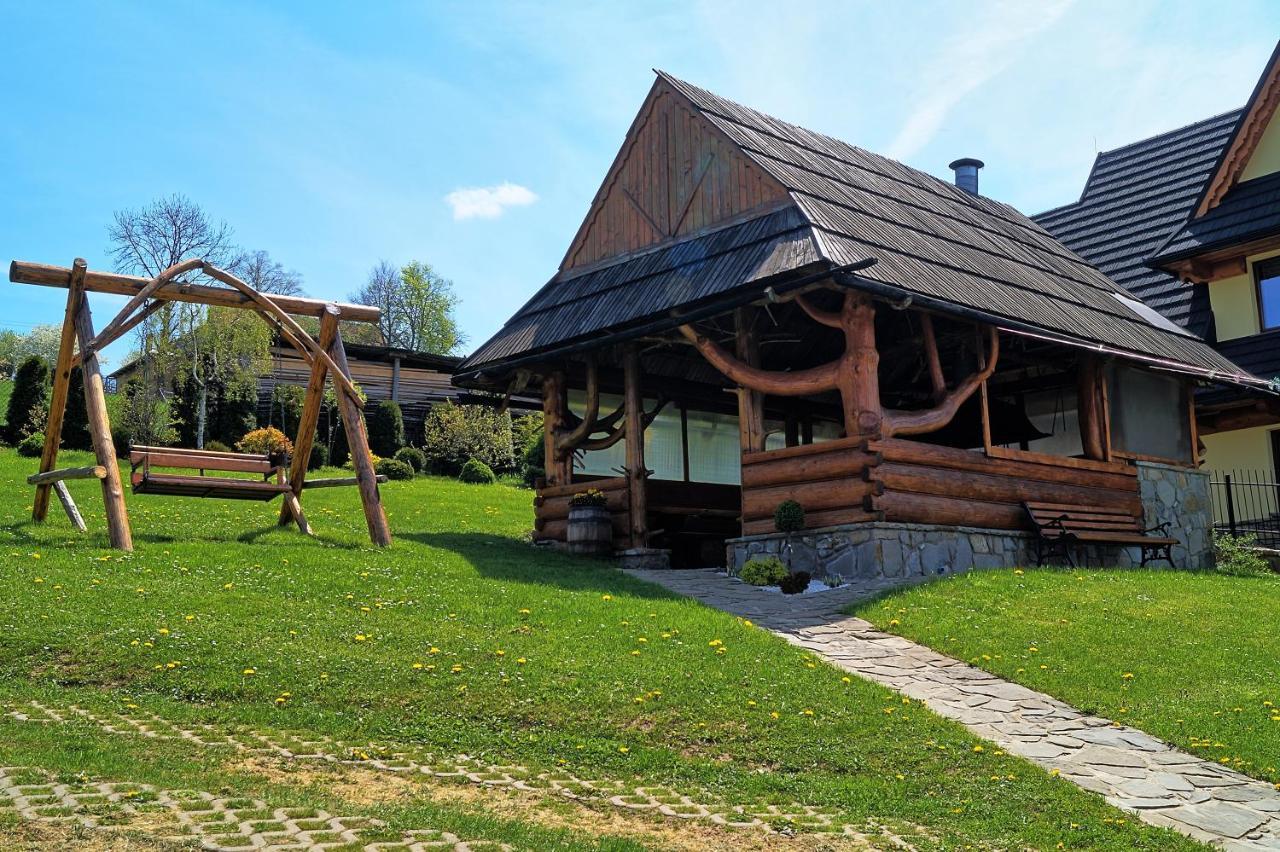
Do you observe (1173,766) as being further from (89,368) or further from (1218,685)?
(89,368)

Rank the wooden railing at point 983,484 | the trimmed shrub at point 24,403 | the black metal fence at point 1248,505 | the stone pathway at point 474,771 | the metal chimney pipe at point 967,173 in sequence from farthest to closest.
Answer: the trimmed shrub at point 24,403 → the metal chimney pipe at point 967,173 → the black metal fence at point 1248,505 → the wooden railing at point 983,484 → the stone pathway at point 474,771

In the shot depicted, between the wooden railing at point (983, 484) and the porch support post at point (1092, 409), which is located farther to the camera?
the porch support post at point (1092, 409)

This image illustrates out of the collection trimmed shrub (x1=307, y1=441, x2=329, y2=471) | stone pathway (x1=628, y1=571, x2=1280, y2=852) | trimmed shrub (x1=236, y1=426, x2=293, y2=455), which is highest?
trimmed shrub (x1=236, y1=426, x2=293, y2=455)

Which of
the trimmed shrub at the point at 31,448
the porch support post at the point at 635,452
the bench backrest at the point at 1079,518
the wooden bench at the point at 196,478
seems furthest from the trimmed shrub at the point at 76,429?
the bench backrest at the point at 1079,518

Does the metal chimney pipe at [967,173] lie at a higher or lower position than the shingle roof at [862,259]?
higher

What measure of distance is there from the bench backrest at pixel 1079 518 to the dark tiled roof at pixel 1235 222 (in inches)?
242

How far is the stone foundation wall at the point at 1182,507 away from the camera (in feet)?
60.3

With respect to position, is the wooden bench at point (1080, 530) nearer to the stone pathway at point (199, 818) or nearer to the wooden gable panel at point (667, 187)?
the wooden gable panel at point (667, 187)

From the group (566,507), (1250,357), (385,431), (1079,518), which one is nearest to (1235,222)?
(1250,357)

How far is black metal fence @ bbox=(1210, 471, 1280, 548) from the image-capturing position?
65.6 feet

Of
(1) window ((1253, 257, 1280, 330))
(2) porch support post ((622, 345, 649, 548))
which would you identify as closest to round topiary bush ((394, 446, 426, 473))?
(2) porch support post ((622, 345, 649, 548))

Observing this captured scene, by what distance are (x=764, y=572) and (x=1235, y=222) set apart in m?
12.1

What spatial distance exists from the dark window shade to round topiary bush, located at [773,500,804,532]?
19.5 feet

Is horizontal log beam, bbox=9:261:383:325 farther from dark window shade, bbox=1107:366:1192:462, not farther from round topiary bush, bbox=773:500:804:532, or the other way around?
dark window shade, bbox=1107:366:1192:462
